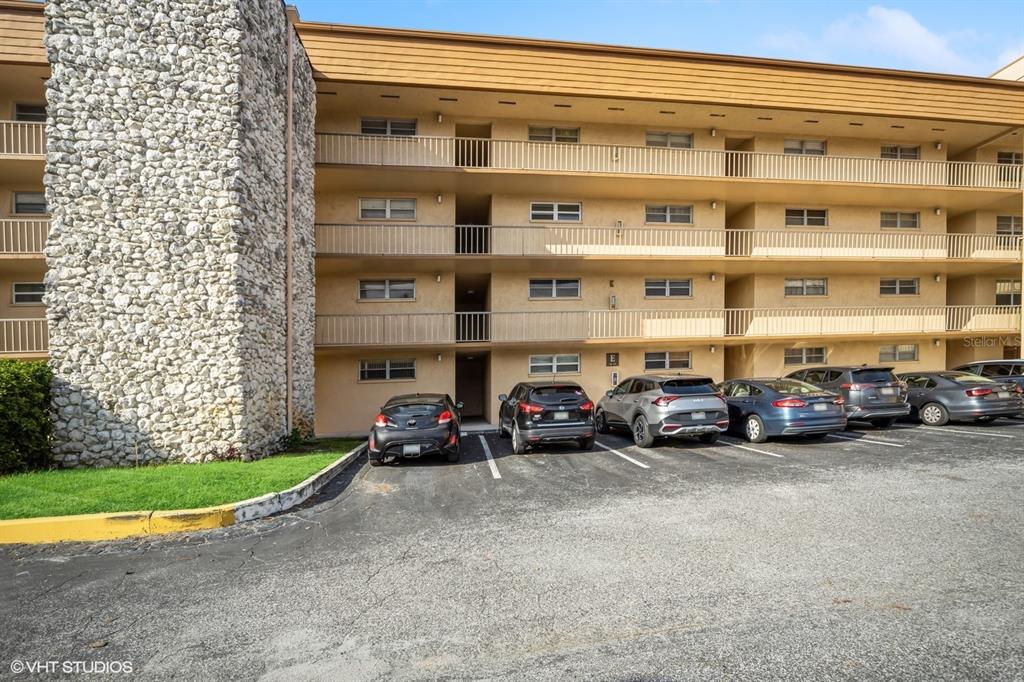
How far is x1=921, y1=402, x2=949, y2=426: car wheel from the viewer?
13.8 meters

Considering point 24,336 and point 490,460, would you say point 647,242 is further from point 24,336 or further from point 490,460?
point 24,336

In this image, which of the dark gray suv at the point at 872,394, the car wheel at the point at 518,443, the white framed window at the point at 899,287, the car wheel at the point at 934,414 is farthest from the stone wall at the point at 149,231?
the white framed window at the point at 899,287

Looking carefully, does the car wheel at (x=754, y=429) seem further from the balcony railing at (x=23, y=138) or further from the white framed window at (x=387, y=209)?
the balcony railing at (x=23, y=138)

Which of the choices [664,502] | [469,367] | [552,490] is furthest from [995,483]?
[469,367]

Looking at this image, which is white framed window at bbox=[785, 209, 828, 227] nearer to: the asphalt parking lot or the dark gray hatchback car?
the dark gray hatchback car

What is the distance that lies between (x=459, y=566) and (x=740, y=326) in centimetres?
1690

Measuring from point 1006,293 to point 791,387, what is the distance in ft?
55.7

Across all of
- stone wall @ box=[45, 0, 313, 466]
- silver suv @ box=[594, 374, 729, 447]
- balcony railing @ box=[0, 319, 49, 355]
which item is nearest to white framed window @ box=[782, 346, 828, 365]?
silver suv @ box=[594, 374, 729, 447]

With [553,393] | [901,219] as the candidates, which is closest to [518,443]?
[553,393]

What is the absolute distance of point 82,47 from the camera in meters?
9.80

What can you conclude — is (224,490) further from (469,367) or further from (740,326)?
(740,326)

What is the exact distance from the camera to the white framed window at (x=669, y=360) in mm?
18891

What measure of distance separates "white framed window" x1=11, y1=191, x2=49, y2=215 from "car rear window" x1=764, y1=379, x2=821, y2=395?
2120 cm

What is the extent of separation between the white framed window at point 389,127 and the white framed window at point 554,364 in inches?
358
